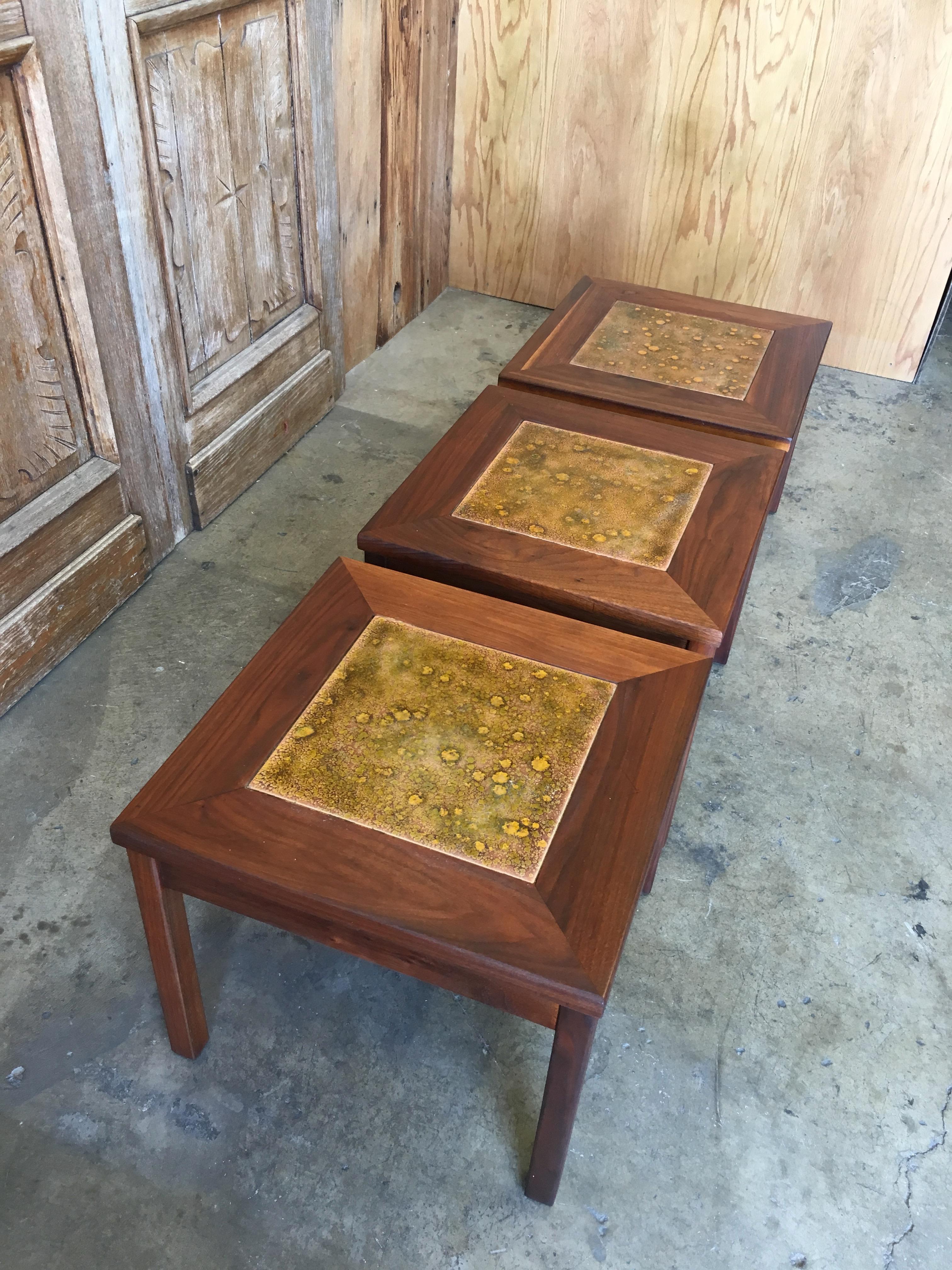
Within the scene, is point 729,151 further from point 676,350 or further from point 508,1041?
point 508,1041

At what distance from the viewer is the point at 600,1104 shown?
1278mm

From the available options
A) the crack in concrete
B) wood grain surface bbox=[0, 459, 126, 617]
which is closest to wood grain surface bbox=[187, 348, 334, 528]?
wood grain surface bbox=[0, 459, 126, 617]

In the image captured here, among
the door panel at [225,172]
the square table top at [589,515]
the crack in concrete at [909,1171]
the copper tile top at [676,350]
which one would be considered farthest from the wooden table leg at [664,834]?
the door panel at [225,172]

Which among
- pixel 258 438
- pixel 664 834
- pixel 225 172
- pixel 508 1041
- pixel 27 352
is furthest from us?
pixel 258 438

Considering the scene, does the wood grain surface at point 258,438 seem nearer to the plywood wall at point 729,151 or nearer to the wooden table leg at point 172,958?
the plywood wall at point 729,151

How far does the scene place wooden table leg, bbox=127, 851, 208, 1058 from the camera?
111 cm

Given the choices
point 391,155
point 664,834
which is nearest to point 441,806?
point 664,834

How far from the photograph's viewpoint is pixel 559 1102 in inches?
41.6

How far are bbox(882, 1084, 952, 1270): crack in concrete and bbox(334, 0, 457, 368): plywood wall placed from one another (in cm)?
213

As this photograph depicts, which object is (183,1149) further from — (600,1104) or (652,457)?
(652,457)

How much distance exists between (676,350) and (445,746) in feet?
3.88

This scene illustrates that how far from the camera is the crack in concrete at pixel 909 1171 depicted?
1163 mm

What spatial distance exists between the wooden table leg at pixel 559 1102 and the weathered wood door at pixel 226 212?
55.9 inches

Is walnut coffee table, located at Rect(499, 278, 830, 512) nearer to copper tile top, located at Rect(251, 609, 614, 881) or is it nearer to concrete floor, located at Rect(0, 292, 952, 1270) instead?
concrete floor, located at Rect(0, 292, 952, 1270)
